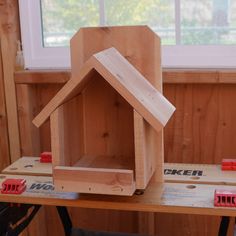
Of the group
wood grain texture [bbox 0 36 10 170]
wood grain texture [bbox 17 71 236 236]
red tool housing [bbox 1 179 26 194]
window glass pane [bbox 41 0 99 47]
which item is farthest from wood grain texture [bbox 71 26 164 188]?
wood grain texture [bbox 0 36 10 170]

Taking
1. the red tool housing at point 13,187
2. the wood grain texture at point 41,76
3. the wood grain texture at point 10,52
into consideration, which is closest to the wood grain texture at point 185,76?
the wood grain texture at point 41,76

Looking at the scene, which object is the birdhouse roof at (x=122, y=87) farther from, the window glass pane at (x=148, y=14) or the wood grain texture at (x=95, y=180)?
the window glass pane at (x=148, y=14)

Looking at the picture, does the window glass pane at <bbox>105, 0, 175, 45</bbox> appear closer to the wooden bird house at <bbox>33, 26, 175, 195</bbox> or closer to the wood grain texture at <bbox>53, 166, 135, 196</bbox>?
the wooden bird house at <bbox>33, 26, 175, 195</bbox>

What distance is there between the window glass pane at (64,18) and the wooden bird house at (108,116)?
556 millimetres

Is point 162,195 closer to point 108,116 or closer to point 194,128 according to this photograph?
point 108,116

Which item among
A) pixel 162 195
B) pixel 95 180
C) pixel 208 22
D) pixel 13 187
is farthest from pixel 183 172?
pixel 208 22

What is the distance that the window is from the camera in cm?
165

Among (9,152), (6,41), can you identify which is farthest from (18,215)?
(6,41)

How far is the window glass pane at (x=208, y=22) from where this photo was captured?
1635 mm

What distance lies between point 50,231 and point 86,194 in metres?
0.84

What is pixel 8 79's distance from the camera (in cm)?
180

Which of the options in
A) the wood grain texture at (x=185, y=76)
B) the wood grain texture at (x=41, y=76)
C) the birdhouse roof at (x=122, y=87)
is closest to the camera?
the birdhouse roof at (x=122, y=87)

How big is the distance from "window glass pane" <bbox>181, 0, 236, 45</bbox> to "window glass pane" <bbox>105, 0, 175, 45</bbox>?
1.8 inches

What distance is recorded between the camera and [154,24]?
5.60 feet
